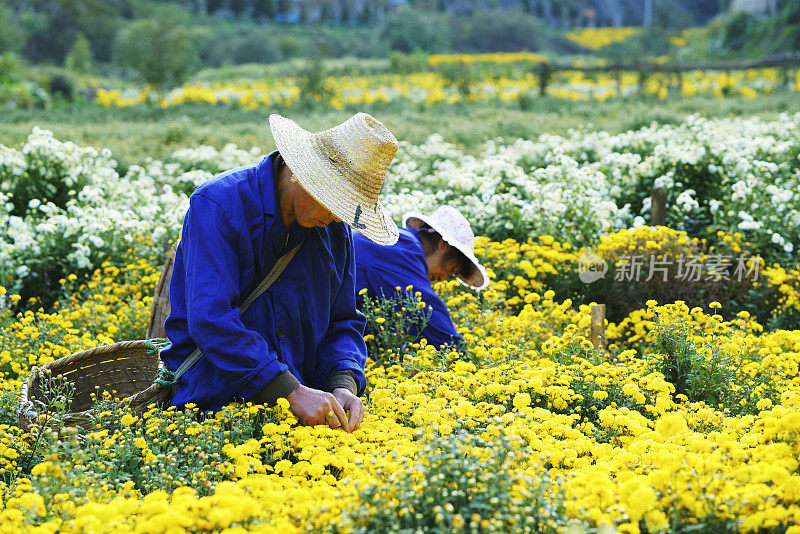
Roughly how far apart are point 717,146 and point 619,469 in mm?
5252

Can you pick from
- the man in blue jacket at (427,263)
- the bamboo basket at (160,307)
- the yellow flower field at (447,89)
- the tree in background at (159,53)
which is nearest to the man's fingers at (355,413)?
the man in blue jacket at (427,263)

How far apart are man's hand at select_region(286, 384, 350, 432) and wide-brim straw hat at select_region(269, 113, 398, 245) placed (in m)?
0.61

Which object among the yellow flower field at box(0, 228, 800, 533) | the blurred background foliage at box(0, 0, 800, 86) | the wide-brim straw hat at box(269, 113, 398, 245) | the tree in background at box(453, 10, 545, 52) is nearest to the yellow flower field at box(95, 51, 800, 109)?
the blurred background foliage at box(0, 0, 800, 86)

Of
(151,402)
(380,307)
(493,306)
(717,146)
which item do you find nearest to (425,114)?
(717,146)

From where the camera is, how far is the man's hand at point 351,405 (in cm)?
294

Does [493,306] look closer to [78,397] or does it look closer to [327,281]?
[327,281]

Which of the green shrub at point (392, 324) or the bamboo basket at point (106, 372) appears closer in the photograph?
the bamboo basket at point (106, 372)

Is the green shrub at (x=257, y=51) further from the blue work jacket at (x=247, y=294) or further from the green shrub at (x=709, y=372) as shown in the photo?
the blue work jacket at (x=247, y=294)

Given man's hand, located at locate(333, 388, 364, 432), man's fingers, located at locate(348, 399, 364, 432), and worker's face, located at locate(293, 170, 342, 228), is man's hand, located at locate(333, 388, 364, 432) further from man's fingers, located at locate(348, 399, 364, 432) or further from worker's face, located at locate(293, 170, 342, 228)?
worker's face, located at locate(293, 170, 342, 228)

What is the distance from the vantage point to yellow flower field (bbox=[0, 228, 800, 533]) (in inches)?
84.7

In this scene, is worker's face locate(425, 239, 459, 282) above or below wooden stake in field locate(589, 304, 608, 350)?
above

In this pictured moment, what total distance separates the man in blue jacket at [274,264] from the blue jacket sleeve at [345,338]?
0.03 metres

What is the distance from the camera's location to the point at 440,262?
15.4 feet

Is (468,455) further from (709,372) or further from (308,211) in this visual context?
(709,372)
